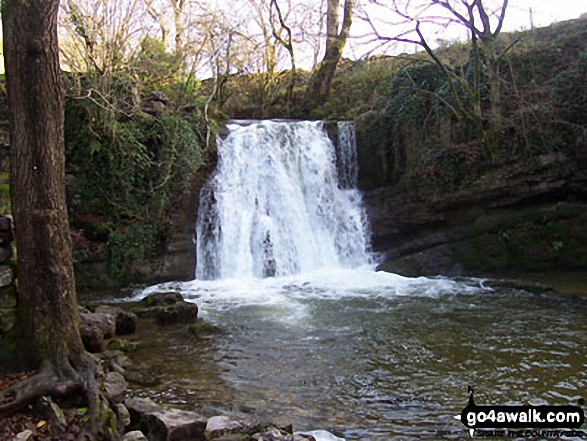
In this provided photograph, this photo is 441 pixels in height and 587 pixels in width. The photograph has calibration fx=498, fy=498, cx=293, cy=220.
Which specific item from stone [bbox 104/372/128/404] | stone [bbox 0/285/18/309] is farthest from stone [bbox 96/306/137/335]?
stone [bbox 0/285/18/309]

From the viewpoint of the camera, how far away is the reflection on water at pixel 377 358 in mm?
4957

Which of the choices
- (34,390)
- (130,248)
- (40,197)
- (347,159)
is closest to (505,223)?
(347,159)

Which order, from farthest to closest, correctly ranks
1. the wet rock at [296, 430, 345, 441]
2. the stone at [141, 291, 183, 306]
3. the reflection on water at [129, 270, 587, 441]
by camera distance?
the stone at [141, 291, 183, 306] → the reflection on water at [129, 270, 587, 441] → the wet rock at [296, 430, 345, 441]

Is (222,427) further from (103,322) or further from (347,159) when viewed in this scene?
(347,159)

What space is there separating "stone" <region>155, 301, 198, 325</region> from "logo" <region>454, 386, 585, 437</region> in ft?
16.6

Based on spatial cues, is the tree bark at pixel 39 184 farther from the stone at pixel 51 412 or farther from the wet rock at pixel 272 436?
the wet rock at pixel 272 436

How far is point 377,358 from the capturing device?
6.47m

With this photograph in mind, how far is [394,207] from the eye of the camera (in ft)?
46.9

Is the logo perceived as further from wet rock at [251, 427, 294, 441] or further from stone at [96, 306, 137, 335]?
stone at [96, 306, 137, 335]

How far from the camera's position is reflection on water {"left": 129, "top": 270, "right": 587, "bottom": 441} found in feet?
16.3

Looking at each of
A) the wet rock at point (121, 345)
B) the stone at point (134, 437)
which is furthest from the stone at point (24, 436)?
the wet rock at point (121, 345)

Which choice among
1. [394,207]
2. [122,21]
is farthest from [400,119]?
[122,21]

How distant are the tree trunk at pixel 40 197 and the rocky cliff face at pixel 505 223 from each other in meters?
9.81

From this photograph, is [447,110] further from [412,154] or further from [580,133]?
[580,133]
